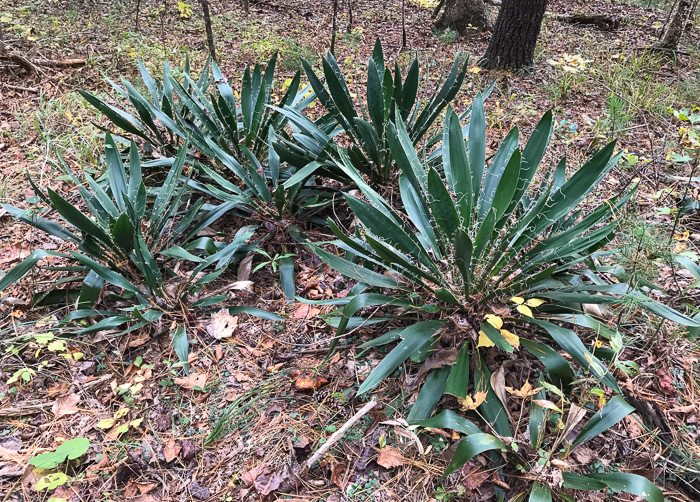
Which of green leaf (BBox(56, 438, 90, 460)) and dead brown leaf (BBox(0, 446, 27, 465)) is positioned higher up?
green leaf (BBox(56, 438, 90, 460))

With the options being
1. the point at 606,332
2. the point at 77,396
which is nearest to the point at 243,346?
the point at 77,396

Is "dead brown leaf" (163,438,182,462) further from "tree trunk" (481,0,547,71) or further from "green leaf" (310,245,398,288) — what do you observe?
"tree trunk" (481,0,547,71)

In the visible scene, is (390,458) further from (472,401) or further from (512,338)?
(512,338)

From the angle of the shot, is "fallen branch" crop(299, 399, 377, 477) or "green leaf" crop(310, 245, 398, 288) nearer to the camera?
"fallen branch" crop(299, 399, 377, 477)

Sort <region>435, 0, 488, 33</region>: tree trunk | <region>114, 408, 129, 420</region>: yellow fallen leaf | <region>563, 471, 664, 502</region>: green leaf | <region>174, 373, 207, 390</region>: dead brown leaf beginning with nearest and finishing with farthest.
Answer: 1. <region>563, 471, 664, 502</region>: green leaf
2. <region>114, 408, 129, 420</region>: yellow fallen leaf
3. <region>174, 373, 207, 390</region>: dead brown leaf
4. <region>435, 0, 488, 33</region>: tree trunk

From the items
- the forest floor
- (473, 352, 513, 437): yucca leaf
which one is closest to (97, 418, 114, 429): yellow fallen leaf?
the forest floor

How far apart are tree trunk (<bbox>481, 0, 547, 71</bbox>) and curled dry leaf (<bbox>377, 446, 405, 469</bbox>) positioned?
4211 mm

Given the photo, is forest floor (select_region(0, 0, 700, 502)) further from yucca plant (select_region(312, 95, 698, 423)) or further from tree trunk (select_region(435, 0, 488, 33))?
tree trunk (select_region(435, 0, 488, 33))

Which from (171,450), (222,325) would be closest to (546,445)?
(171,450)

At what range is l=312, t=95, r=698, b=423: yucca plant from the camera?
143cm

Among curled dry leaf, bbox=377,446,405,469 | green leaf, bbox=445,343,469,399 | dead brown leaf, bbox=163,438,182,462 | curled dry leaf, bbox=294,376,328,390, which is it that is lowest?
dead brown leaf, bbox=163,438,182,462

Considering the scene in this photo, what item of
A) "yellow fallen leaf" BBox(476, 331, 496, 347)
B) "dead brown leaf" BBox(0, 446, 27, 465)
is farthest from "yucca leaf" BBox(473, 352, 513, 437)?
"dead brown leaf" BBox(0, 446, 27, 465)

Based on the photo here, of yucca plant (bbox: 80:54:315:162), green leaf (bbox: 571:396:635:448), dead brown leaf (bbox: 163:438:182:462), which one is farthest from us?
yucca plant (bbox: 80:54:315:162)

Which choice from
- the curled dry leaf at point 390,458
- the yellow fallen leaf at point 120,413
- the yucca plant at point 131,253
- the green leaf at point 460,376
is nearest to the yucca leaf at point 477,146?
the green leaf at point 460,376
